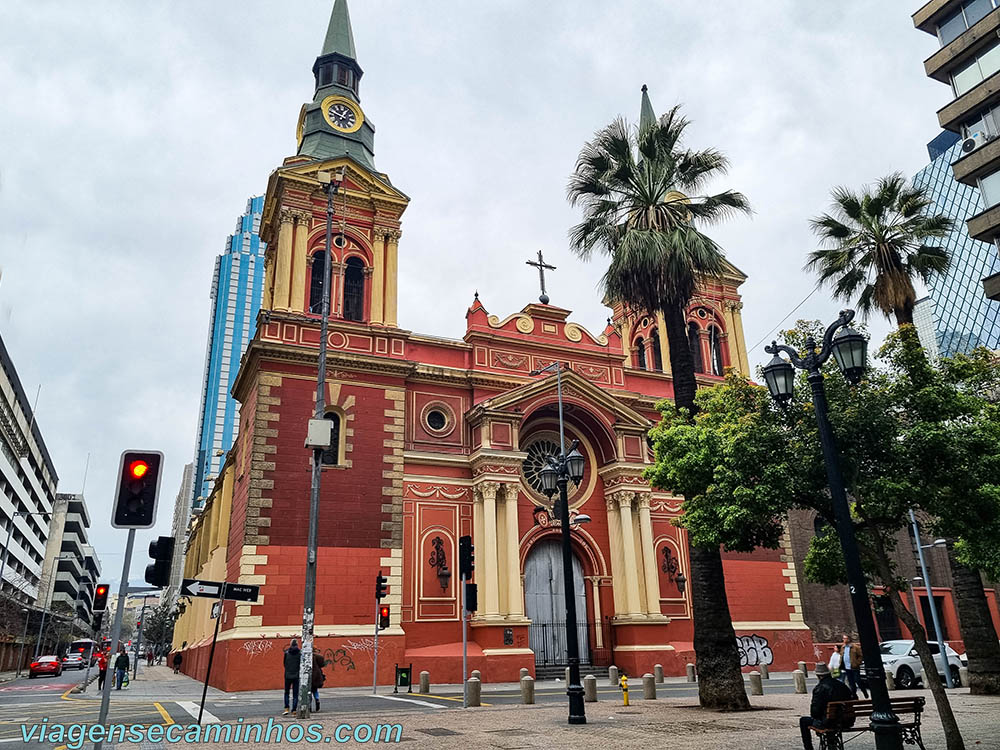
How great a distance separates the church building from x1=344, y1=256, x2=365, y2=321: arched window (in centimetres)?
8

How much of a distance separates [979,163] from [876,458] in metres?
19.9

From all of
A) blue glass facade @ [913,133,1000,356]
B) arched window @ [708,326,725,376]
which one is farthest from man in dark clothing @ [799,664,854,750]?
blue glass facade @ [913,133,1000,356]

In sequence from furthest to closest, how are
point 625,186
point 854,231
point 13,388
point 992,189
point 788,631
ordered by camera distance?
point 13,388
point 788,631
point 992,189
point 854,231
point 625,186

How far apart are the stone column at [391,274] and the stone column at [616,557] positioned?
12.0 metres

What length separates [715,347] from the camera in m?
39.6

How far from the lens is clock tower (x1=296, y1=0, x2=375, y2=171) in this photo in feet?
111

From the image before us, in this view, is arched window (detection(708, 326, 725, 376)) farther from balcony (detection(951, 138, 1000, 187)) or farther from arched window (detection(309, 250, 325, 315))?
arched window (detection(309, 250, 325, 315))

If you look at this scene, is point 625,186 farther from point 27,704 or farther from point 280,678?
point 27,704

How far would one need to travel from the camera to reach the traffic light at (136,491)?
30.5 ft

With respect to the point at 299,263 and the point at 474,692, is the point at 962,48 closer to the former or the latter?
the point at 299,263

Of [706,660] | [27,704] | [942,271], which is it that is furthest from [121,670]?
[942,271]

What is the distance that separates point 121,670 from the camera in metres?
27.9

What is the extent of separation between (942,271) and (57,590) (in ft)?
379

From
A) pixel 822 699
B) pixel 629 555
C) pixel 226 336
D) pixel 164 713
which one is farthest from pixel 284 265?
pixel 226 336
